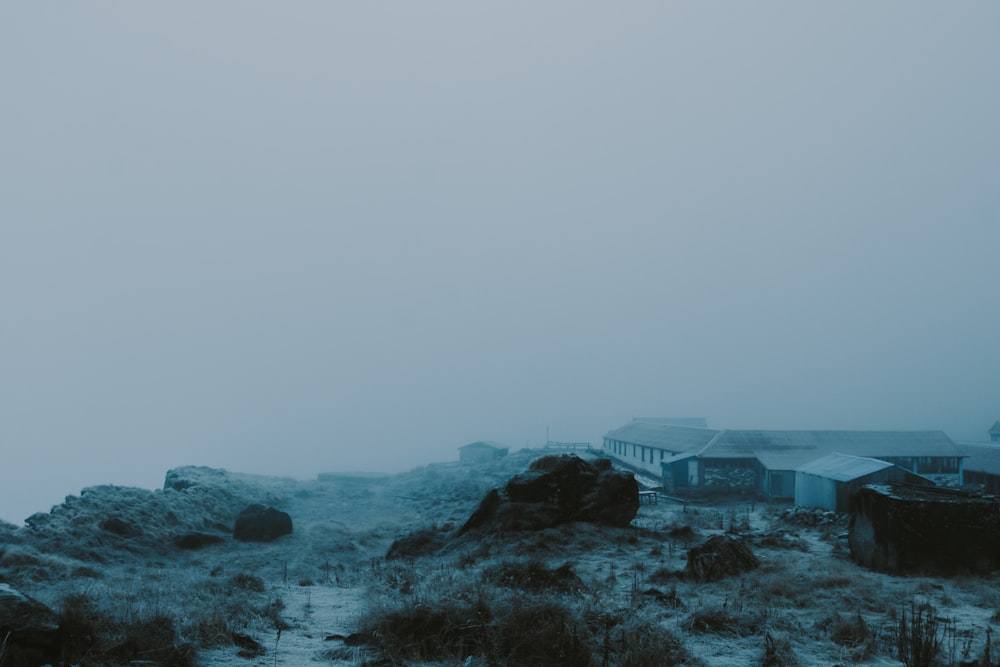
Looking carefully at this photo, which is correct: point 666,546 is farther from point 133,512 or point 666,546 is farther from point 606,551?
point 133,512

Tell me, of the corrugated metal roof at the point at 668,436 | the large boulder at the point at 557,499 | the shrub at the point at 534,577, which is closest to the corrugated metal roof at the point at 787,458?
the corrugated metal roof at the point at 668,436

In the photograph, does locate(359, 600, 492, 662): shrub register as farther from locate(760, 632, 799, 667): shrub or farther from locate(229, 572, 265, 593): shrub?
locate(229, 572, 265, 593): shrub

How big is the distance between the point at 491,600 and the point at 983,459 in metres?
50.1

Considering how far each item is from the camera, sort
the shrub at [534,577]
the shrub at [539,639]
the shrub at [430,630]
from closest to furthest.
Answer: the shrub at [539,639] → the shrub at [430,630] → the shrub at [534,577]

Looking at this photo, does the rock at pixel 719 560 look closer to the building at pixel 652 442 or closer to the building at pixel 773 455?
the building at pixel 773 455

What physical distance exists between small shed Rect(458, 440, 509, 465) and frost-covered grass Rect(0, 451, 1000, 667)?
49.0m

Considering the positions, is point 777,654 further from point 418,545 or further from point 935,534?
point 418,545

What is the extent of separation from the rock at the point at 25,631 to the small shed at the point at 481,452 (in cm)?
6817

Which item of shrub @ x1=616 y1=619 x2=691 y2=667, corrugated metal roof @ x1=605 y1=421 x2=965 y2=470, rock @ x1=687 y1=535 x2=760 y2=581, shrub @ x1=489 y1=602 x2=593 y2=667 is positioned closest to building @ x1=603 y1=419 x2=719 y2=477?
corrugated metal roof @ x1=605 y1=421 x2=965 y2=470

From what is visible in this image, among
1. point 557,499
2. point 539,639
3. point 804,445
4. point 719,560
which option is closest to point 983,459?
point 804,445

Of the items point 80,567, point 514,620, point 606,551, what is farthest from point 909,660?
point 80,567

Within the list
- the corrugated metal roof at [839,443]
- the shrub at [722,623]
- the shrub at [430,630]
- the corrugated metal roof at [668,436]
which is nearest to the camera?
the shrub at [430,630]

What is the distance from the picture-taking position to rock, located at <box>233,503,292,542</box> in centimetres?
3070

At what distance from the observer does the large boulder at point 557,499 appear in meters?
24.2
